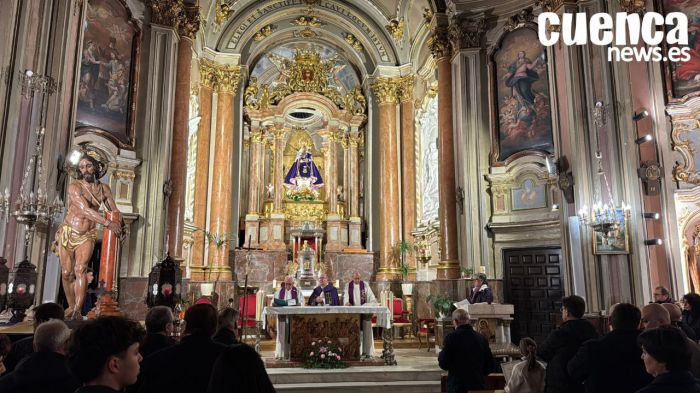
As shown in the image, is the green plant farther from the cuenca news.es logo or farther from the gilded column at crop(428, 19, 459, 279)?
the cuenca news.es logo

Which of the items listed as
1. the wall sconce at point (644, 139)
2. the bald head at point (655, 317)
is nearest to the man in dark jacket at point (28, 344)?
the bald head at point (655, 317)

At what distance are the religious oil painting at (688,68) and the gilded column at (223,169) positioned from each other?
12270 mm

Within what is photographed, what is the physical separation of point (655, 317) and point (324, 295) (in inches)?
305

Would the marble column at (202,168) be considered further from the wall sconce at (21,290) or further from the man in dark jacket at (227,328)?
the man in dark jacket at (227,328)

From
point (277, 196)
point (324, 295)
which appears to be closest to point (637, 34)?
point (324, 295)

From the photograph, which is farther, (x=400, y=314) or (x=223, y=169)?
(x=223, y=169)

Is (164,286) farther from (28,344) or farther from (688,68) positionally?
(688,68)

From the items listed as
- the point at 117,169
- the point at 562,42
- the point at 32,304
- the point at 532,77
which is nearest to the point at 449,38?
the point at 532,77

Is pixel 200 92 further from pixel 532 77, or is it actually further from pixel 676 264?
pixel 676 264

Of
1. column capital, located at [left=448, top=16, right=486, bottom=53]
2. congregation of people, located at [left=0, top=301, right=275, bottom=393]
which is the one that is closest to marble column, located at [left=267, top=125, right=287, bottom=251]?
column capital, located at [left=448, top=16, right=486, bottom=53]

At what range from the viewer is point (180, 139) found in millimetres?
12773

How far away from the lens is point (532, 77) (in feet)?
41.6

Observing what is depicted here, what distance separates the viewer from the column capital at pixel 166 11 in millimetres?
12531

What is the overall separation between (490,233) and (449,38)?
531 centimetres
